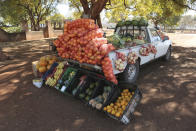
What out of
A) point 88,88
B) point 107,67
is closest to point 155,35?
point 107,67

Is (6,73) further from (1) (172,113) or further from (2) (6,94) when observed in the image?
(1) (172,113)

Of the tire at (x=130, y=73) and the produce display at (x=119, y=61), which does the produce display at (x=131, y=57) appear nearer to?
the tire at (x=130, y=73)

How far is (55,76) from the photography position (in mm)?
4691

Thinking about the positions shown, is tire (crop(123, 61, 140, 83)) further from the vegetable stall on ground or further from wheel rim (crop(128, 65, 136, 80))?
the vegetable stall on ground

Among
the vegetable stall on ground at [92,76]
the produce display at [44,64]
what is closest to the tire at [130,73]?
the vegetable stall on ground at [92,76]

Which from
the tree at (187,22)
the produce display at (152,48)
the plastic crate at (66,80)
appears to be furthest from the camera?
the tree at (187,22)

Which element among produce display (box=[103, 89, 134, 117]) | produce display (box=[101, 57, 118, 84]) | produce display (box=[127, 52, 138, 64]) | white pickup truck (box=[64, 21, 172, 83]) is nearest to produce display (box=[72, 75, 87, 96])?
white pickup truck (box=[64, 21, 172, 83])

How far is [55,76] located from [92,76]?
54.5 inches

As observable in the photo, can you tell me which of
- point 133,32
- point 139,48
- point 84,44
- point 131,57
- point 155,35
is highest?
point 133,32

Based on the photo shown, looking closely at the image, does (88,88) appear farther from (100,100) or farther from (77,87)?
(100,100)

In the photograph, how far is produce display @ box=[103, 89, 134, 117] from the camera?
3.09m

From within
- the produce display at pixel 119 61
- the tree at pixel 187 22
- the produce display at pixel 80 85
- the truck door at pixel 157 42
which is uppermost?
the tree at pixel 187 22

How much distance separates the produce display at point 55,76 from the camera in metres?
4.57

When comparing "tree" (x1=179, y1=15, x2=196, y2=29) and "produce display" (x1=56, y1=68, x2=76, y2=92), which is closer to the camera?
"produce display" (x1=56, y1=68, x2=76, y2=92)
